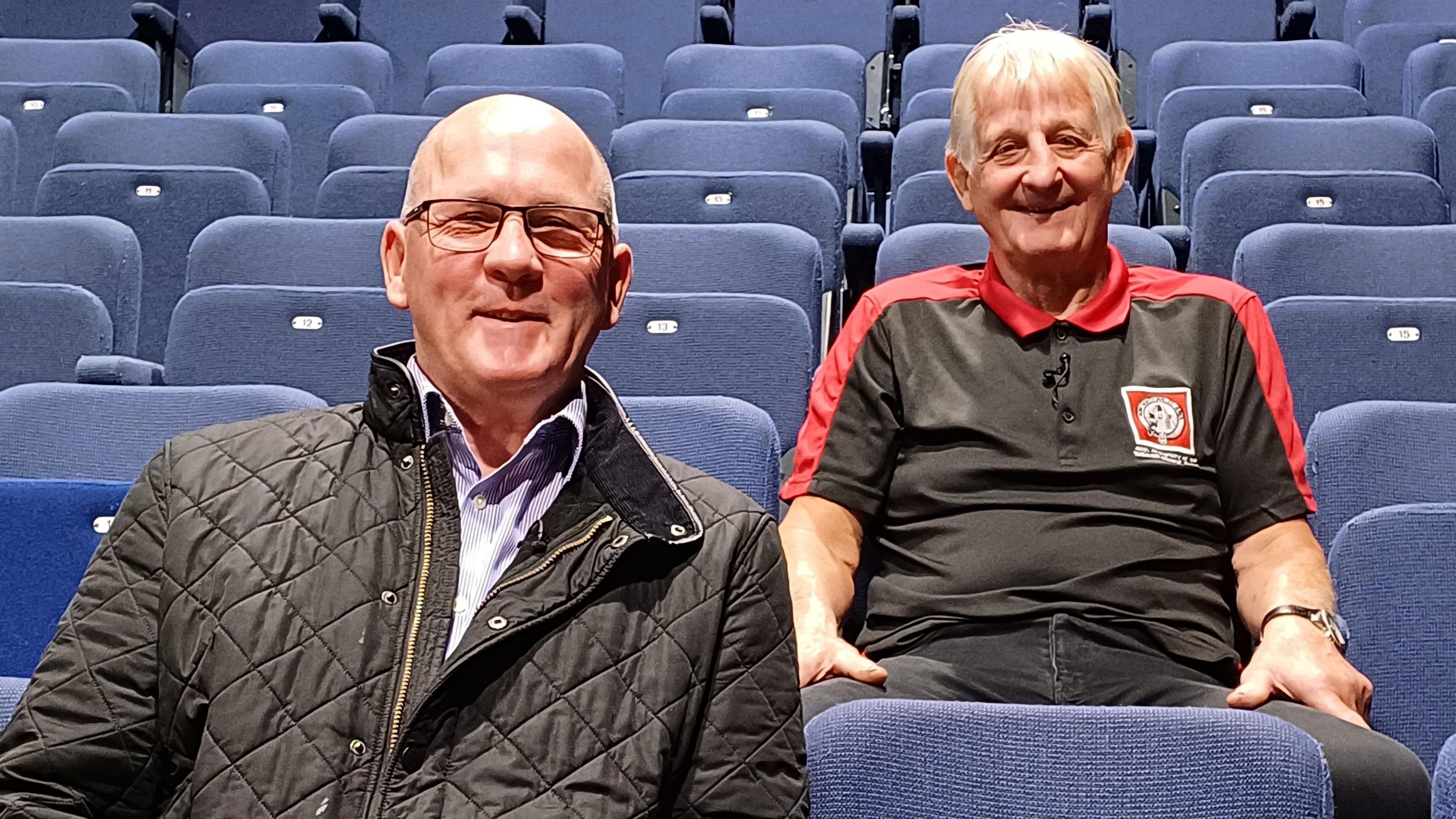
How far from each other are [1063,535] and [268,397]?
21.2 inches

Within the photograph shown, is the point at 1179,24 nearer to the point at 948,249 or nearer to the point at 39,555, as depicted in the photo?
the point at 948,249

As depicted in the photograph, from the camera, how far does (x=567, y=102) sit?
2010 millimetres

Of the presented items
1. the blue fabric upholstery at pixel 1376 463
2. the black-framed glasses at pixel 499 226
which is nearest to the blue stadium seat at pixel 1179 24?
the blue fabric upholstery at pixel 1376 463

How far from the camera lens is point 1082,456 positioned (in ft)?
2.81

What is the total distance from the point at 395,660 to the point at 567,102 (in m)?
1.53

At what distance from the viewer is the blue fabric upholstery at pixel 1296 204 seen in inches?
56.2

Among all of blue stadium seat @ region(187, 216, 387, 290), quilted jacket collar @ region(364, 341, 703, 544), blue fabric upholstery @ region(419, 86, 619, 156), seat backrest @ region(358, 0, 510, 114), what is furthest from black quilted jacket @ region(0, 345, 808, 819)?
seat backrest @ region(358, 0, 510, 114)

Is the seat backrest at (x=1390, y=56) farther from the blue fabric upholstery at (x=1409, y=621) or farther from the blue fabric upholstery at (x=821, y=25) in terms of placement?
the blue fabric upholstery at (x=1409, y=621)

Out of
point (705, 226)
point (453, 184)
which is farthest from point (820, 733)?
point (705, 226)

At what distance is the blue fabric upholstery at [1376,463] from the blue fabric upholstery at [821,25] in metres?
1.72

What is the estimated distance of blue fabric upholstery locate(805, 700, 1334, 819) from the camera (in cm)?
53

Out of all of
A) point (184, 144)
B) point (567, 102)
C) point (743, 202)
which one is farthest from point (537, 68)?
point (743, 202)

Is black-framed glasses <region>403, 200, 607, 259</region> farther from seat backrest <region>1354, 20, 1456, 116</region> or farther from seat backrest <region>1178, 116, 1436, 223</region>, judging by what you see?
seat backrest <region>1354, 20, 1456, 116</region>

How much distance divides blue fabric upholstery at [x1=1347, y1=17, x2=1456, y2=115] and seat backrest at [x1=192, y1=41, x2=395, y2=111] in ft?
5.09
